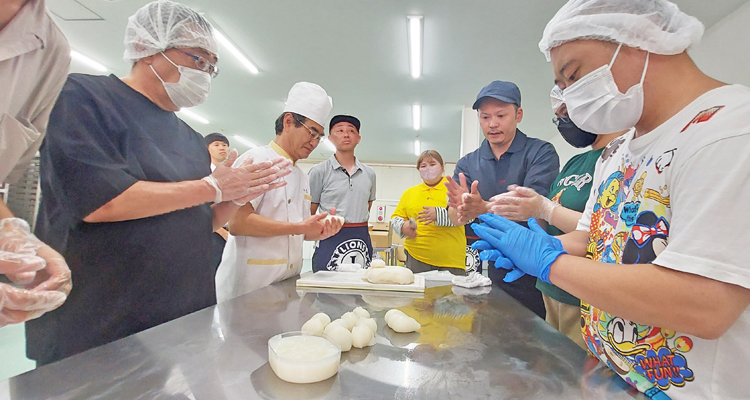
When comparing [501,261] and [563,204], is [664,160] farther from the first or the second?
[563,204]

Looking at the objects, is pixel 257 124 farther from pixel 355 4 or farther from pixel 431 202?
pixel 431 202

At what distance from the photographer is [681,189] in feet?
1.82

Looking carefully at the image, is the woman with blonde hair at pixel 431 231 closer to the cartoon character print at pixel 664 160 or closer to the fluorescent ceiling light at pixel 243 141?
the cartoon character print at pixel 664 160

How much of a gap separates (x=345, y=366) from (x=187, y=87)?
1103 mm

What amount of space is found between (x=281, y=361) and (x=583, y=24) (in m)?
0.92

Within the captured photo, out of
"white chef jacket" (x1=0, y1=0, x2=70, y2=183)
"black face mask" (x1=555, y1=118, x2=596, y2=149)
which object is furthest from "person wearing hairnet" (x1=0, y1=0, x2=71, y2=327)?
"black face mask" (x1=555, y1=118, x2=596, y2=149)

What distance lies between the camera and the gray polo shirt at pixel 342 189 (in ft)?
8.18

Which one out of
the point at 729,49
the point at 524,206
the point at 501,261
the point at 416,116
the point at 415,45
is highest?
the point at 415,45

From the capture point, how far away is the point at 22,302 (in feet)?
1.64

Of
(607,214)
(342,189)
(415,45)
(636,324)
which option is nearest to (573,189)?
(607,214)

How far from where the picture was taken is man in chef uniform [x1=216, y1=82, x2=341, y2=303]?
155 centimetres

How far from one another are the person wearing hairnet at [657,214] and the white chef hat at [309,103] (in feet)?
4.08

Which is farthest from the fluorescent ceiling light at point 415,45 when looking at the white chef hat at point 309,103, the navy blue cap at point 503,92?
the white chef hat at point 309,103

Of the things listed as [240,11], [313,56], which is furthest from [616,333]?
[313,56]
